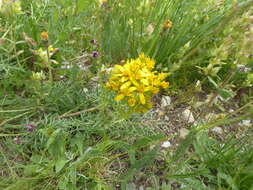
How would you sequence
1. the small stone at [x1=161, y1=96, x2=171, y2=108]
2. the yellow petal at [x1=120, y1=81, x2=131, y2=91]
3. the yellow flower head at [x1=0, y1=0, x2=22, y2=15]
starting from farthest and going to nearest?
1. the small stone at [x1=161, y1=96, x2=171, y2=108]
2. the yellow flower head at [x1=0, y1=0, x2=22, y2=15]
3. the yellow petal at [x1=120, y1=81, x2=131, y2=91]

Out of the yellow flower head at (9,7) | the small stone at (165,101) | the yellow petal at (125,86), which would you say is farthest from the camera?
the small stone at (165,101)

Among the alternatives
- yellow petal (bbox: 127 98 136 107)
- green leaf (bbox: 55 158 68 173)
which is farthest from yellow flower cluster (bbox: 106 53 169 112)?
green leaf (bbox: 55 158 68 173)

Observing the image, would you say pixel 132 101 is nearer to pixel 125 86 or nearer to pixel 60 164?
pixel 125 86

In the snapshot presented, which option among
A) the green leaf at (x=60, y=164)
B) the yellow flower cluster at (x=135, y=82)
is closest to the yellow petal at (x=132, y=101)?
the yellow flower cluster at (x=135, y=82)

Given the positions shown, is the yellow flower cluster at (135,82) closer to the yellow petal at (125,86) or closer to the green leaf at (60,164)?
the yellow petal at (125,86)

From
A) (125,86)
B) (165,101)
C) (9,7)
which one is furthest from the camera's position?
(165,101)

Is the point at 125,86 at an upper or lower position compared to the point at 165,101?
upper

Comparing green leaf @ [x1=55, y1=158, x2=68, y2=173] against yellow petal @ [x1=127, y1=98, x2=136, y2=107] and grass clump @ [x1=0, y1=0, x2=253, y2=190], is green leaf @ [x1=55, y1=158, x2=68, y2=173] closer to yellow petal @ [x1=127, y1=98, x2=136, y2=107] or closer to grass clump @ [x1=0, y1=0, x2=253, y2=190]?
grass clump @ [x1=0, y1=0, x2=253, y2=190]

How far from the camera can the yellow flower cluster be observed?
2.91 feet

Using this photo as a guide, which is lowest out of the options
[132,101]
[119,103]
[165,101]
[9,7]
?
[165,101]

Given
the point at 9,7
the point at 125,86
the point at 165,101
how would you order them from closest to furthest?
1. the point at 125,86
2. the point at 9,7
3. the point at 165,101

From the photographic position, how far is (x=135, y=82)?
2.92ft

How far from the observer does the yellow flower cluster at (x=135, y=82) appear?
0.89 m

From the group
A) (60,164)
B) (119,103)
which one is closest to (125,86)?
(119,103)
